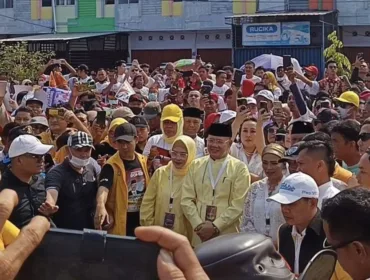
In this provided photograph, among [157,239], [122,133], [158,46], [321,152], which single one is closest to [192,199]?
[122,133]

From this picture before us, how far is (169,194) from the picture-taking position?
6.34 m

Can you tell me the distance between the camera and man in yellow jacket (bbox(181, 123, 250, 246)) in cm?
600

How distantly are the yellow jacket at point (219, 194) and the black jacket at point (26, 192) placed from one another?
3.84 feet

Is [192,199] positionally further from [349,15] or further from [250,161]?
[349,15]

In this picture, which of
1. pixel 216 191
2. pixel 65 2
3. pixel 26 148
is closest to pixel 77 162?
pixel 26 148

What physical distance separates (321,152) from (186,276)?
340 centimetres

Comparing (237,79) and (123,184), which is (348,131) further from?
(237,79)

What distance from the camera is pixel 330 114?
8070mm

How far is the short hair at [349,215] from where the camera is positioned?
100 inches

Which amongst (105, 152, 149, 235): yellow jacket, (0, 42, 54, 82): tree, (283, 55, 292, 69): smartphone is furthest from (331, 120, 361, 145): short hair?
(0, 42, 54, 82): tree

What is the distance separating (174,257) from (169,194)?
15.0 feet

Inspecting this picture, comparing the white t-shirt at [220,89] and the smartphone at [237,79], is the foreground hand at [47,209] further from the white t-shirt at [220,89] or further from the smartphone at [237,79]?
the white t-shirt at [220,89]

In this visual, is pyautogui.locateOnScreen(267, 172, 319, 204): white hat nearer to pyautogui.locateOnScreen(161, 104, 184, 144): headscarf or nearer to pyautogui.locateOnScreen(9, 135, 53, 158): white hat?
pyautogui.locateOnScreen(9, 135, 53, 158): white hat

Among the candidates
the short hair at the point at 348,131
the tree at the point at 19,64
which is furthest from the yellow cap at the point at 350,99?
the tree at the point at 19,64
